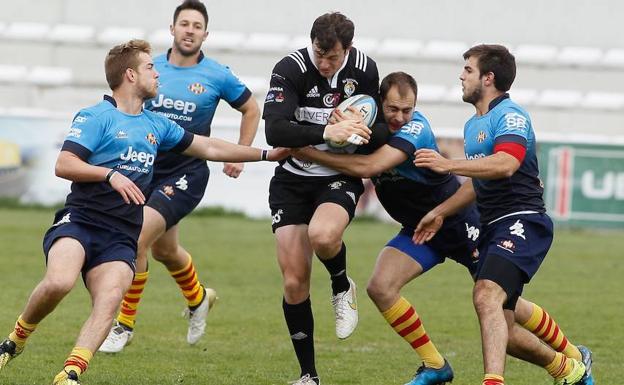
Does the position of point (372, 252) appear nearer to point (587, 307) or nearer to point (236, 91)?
point (587, 307)

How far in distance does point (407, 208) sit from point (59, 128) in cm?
1409

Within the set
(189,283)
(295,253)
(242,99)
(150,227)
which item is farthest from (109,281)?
(242,99)

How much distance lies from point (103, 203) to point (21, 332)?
943mm

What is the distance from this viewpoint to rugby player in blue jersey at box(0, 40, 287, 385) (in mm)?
7082

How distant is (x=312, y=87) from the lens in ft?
26.7

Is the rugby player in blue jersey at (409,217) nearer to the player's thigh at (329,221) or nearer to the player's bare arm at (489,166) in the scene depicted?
the player's thigh at (329,221)

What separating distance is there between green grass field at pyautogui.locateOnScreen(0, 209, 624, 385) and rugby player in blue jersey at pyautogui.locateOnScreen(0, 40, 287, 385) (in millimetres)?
967

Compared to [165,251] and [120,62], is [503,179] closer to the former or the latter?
[120,62]

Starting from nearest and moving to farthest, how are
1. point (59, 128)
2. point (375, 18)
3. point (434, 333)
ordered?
point (434, 333)
point (59, 128)
point (375, 18)

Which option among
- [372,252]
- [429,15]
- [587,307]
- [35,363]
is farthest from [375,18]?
[35,363]

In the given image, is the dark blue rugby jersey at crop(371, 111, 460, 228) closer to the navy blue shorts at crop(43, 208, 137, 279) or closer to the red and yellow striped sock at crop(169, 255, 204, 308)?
the navy blue shorts at crop(43, 208, 137, 279)

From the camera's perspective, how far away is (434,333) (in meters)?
11.0

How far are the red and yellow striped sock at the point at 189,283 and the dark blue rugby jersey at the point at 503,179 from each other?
313 centimetres

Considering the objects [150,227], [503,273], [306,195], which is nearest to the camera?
[503,273]
